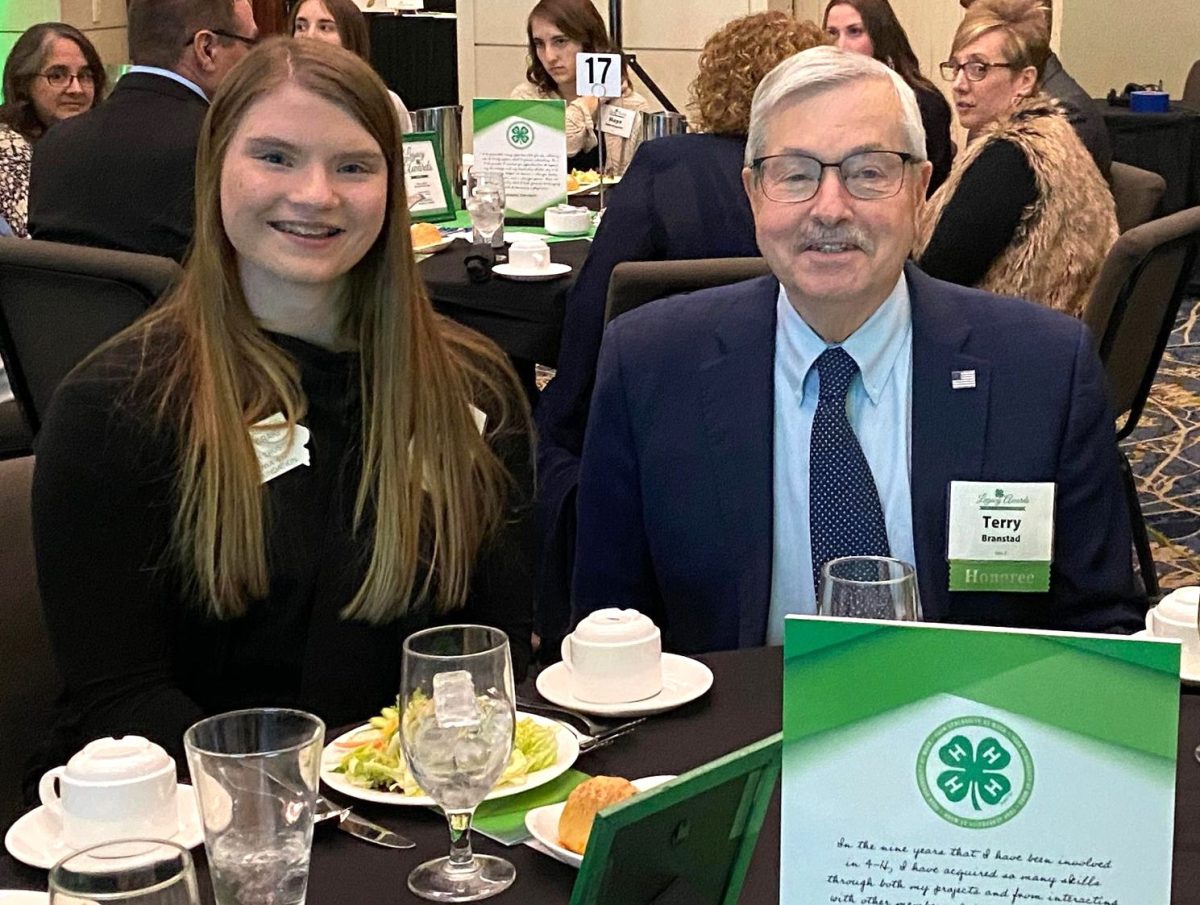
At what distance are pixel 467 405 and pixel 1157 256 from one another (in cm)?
213

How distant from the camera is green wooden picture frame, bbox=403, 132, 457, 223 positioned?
5109 millimetres

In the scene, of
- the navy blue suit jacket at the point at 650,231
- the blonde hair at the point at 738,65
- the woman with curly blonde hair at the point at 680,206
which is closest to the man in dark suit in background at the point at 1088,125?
the blonde hair at the point at 738,65

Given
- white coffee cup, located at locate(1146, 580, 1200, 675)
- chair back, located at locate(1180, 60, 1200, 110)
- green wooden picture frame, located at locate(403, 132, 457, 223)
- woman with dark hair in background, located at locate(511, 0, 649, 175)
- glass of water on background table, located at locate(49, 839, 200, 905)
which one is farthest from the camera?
chair back, located at locate(1180, 60, 1200, 110)

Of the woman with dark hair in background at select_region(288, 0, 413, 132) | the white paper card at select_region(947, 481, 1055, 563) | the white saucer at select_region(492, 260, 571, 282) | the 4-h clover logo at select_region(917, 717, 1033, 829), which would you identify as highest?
the woman with dark hair in background at select_region(288, 0, 413, 132)

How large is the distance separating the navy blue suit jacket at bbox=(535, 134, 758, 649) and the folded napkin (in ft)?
7.13

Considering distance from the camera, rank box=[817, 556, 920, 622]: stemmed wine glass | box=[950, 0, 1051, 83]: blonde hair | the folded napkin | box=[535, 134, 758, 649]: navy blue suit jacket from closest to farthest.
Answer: the folded napkin → box=[817, 556, 920, 622]: stemmed wine glass → box=[535, 134, 758, 649]: navy blue suit jacket → box=[950, 0, 1051, 83]: blonde hair

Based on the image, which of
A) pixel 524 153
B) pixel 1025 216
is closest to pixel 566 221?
pixel 524 153


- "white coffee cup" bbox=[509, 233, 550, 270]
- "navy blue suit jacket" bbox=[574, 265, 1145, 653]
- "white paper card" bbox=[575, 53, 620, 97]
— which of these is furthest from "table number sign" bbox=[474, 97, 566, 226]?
"navy blue suit jacket" bbox=[574, 265, 1145, 653]

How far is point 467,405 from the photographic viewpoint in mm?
2131

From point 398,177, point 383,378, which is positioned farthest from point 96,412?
point 398,177

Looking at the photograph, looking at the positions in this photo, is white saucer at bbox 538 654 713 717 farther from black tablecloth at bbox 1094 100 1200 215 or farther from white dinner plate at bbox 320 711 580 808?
black tablecloth at bbox 1094 100 1200 215

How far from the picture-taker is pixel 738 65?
3748 millimetres

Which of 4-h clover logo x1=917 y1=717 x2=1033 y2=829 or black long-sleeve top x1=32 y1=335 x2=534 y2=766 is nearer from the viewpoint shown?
4-h clover logo x1=917 y1=717 x2=1033 y2=829

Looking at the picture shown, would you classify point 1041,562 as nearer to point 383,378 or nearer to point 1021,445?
point 1021,445
